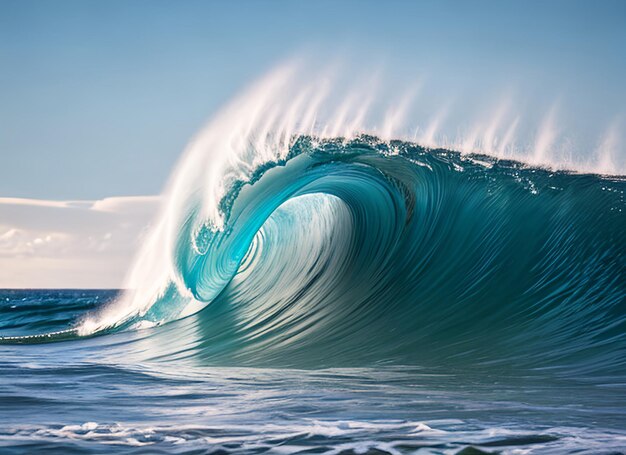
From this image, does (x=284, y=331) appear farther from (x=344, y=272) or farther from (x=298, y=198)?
(x=298, y=198)

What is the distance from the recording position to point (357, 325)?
31.3 ft

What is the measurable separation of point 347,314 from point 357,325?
0.51 m

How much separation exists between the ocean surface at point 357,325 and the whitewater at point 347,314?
32mm

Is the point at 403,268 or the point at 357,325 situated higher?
the point at 403,268

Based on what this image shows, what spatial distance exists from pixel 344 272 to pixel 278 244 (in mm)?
2995

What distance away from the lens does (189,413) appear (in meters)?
5.07

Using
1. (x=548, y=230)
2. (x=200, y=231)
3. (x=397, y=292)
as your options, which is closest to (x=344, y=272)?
(x=397, y=292)

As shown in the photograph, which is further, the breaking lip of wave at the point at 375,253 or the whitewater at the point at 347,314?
the breaking lip of wave at the point at 375,253

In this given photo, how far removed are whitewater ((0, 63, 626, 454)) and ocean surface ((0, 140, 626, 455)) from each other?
0.03 m

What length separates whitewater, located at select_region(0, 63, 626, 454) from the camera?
14.9 ft

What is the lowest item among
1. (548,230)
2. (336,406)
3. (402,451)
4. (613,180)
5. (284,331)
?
(402,451)

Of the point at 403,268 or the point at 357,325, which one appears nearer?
the point at 357,325

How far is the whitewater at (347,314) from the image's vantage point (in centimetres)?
455

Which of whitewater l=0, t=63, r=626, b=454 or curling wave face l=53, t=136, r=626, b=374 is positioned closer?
whitewater l=0, t=63, r=626, b=454
